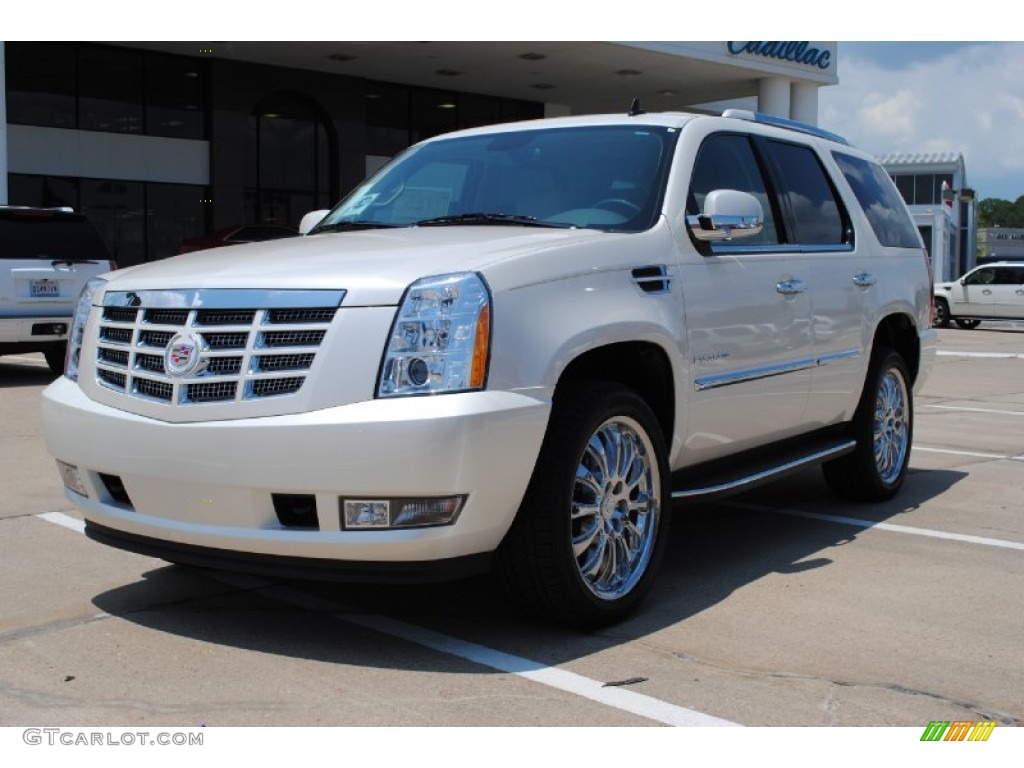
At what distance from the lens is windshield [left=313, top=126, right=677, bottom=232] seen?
5.04m

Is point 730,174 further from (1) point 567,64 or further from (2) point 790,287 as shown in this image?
(1) point 567,64

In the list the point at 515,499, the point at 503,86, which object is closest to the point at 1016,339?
the point at 503,86

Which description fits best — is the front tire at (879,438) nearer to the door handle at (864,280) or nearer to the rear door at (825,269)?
the rear door at (825,269)

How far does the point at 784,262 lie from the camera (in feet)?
18.6

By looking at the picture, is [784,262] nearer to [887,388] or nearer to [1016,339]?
[887,388]

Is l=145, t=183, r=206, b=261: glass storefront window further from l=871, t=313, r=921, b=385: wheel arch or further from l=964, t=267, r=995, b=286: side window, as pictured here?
l=871, t=313, r=921, b=385: wheel arch

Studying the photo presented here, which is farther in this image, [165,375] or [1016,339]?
[1016,339]

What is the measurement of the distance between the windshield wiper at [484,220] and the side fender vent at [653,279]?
0.40 meters

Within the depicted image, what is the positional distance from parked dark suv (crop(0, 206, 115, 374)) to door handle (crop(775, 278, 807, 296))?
9218mm

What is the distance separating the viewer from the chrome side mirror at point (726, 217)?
16.3 ft

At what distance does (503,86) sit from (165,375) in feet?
94.2

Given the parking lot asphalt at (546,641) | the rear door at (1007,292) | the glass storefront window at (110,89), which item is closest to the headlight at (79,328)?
the parking lot asphalt at (546,641)

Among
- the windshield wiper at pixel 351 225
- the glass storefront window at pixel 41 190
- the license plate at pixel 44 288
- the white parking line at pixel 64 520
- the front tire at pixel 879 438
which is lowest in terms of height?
the white parking line at pixel 64 520

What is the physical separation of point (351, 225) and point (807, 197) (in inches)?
90.4
